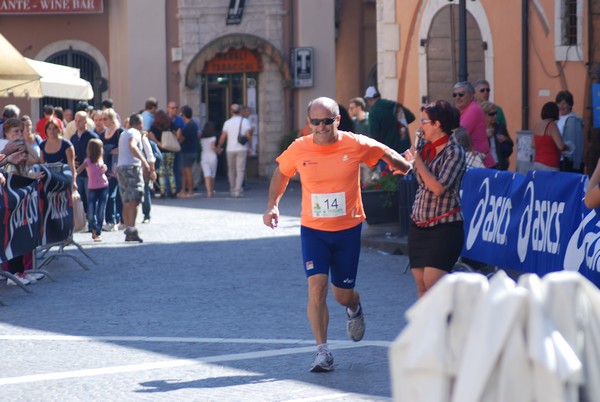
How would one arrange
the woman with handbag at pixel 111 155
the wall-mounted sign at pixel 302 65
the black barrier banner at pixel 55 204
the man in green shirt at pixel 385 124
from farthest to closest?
the wall-mounted sign at pixel 302 65 < the woman with handbag at pixel 111 155 < the man in green shirt at pixel 385 124 < the black barrier banner at pixel 55 204

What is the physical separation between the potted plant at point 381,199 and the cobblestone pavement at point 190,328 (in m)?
0.48

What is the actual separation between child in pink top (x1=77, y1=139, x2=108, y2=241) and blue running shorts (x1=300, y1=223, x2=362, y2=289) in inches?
391

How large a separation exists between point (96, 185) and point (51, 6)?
17.4 metres

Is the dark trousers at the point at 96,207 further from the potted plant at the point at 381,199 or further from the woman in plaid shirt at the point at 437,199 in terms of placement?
the woman in plaid shirt at the point at 437,199

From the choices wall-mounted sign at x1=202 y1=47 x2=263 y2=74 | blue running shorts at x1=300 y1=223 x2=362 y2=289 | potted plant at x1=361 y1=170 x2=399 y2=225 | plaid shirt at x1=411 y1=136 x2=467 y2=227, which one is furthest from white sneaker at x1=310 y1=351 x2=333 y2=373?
wall-mounted sign at x1=202 y1=47 x2=263 y2=74

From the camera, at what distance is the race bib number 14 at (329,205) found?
862 centimetres

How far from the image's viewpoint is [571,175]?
10352 mm

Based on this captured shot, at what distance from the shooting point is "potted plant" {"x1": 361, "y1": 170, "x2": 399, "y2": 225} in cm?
1638

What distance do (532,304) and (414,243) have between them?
509 centimetres

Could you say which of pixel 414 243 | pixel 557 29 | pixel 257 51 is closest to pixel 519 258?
pixel 414 243

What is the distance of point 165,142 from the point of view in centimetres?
2595

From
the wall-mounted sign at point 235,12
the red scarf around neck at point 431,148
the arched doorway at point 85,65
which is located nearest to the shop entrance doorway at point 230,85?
the wall-mounted sign at point 235,12

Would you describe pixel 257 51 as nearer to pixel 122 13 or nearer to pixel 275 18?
pixel 275 18

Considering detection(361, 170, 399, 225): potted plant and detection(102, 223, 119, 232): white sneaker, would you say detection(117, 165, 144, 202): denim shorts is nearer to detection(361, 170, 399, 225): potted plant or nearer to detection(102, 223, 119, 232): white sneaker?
detection(102, 223, 119, 232): white sneaker
